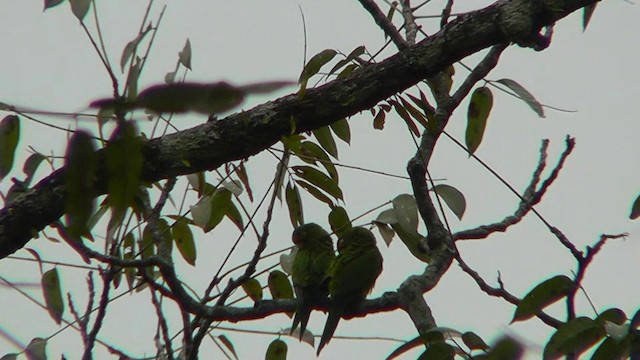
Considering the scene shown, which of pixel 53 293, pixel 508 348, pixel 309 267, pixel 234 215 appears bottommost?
pixel 508 348

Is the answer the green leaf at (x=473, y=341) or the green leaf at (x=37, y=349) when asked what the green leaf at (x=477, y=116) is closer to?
the green leaf at (x=473, y=341)

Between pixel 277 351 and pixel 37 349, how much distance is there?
842 millimetres

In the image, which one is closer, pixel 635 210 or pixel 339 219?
pixel 635 210

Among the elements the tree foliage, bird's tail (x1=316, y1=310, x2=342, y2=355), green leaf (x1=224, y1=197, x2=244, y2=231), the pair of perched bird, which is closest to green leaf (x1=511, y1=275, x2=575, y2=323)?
the tree foliage

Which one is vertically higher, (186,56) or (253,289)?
(186,56)

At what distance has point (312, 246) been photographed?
450 cm

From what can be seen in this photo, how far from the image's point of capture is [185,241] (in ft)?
11.6

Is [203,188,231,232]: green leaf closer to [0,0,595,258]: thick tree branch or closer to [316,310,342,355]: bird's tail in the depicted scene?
[0,0,595,258]: thick tree branch

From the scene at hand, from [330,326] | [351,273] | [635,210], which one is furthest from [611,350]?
[351,273]

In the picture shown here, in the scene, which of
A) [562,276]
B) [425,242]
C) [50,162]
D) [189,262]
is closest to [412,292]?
[425,242]

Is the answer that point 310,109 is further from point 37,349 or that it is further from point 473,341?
point 37,349

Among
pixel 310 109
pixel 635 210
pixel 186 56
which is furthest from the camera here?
pixel 186 56

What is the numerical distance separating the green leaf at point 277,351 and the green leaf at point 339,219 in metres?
0.46

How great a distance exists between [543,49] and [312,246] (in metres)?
1.76
